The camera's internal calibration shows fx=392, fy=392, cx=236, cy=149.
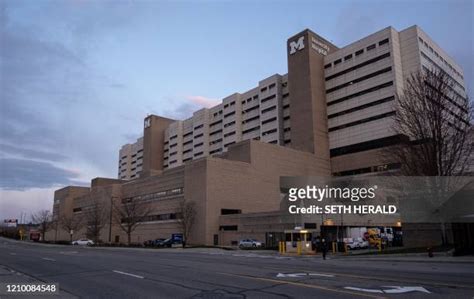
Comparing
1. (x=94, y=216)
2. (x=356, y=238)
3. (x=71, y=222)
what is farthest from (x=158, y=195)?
(x=71, y=222)

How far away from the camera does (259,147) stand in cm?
7738

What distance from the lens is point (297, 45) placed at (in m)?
94.7

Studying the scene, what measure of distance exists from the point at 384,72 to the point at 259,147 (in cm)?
3087

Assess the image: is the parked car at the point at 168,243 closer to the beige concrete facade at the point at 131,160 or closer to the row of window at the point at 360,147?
the row of window at the point at 360,147

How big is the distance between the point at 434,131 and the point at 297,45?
217 ft

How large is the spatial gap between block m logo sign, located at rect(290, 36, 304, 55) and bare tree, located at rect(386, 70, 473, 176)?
6018 centimetres

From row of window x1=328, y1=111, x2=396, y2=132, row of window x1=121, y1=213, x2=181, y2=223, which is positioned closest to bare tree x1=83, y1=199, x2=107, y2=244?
row of window x1=121, y1=213, x2=181, y2=223

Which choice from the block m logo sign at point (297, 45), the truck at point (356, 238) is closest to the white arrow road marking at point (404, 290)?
the truck at point (356, 238)

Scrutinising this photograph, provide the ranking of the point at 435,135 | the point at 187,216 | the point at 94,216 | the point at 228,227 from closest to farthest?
the point at 435,135 → the point at 228,227 → the point at 187,216 → the point at 94,216

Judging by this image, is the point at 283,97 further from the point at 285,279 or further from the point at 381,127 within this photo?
the point at 285,279

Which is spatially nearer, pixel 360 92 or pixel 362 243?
pixel 362 243

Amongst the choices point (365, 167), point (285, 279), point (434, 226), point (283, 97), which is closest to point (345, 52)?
point (283, 97)

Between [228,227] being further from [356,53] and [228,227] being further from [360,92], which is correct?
[356,53]

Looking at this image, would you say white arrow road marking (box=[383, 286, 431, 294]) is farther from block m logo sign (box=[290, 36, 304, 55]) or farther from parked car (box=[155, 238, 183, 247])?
block m logo sign (box=[290, 36, 304, 55])
